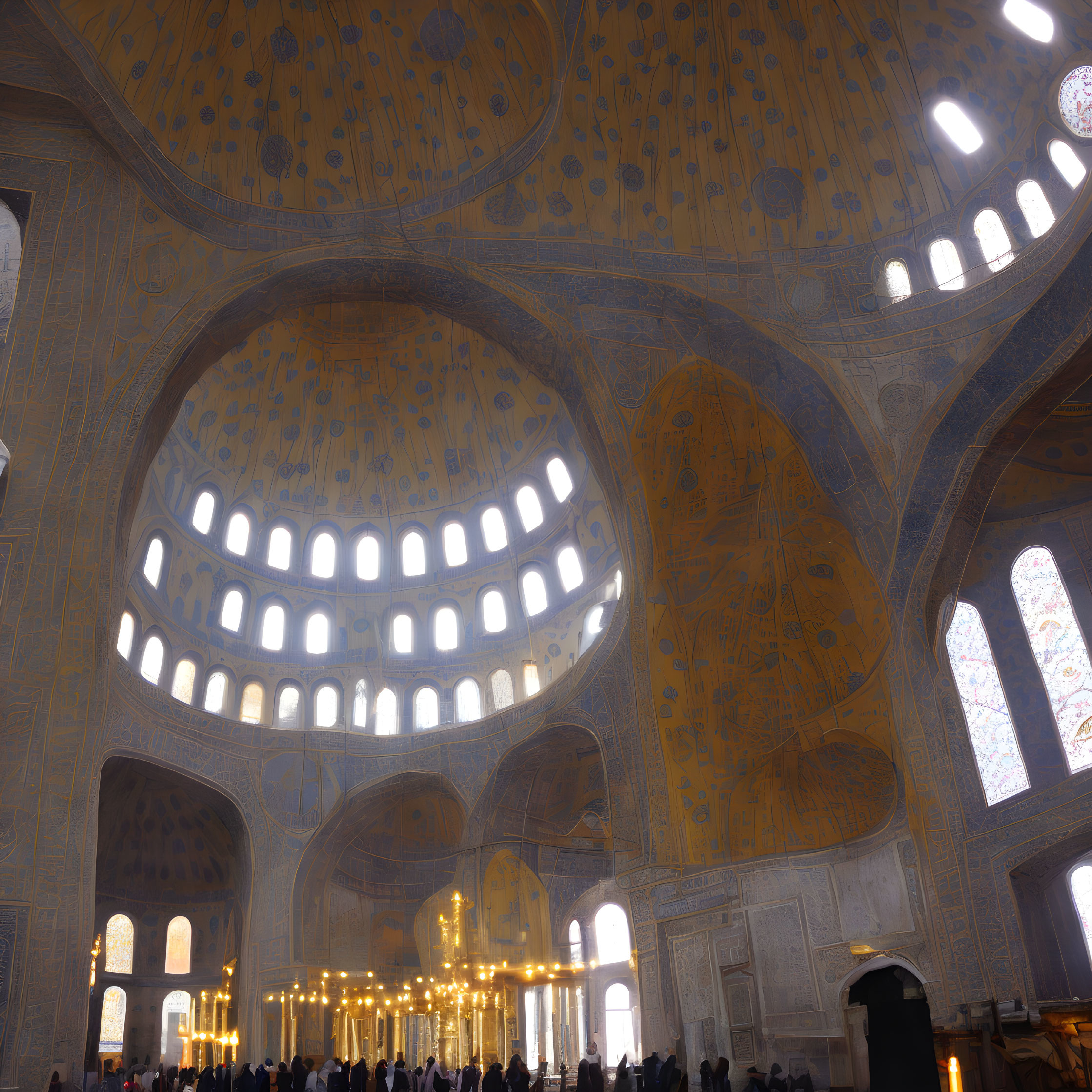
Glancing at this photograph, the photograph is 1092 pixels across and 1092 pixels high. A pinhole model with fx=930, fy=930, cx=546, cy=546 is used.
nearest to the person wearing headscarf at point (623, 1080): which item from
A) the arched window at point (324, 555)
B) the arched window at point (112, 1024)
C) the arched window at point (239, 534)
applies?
the arched window at point (324, 555)

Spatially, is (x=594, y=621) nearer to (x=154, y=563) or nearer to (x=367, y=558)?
(x=367, y=558)

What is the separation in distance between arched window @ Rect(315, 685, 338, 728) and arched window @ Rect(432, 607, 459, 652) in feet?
9.04

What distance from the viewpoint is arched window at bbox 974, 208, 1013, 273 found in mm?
12031

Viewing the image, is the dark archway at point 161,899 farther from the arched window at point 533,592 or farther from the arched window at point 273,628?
the arched window at point 533,592

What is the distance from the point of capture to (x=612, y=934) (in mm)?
22094

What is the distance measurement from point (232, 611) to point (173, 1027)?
10065mm

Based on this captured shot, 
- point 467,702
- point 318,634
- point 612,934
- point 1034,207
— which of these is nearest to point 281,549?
point 318,634

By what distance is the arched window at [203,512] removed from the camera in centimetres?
2112

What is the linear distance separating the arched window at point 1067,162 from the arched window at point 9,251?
46.1 ft

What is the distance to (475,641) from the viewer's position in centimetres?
2264

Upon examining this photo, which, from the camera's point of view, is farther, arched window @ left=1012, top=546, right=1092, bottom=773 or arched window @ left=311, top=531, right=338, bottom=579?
arched window @ left=311, top=531, right=338, bottom=579

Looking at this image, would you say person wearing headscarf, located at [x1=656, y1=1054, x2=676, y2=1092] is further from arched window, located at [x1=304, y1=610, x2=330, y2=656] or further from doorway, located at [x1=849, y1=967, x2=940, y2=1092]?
arched window, located at [x1=304, y1=610, x2=330, y2=656]

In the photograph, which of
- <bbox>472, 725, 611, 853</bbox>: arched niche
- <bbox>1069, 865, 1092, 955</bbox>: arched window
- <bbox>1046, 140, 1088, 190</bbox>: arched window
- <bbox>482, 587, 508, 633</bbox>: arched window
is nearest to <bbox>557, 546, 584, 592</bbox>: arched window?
<bbox>482, 587, 508, 633</bbox>: arched window

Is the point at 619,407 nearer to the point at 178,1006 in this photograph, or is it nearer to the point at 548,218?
the point at 548,218
